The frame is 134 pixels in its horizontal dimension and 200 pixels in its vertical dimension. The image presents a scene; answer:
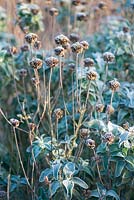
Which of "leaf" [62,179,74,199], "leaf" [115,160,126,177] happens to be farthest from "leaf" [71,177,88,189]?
"leaf" [115,160,126,177]

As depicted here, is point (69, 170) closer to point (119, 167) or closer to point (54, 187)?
point (54, 187)

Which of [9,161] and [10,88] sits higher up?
[10,88]

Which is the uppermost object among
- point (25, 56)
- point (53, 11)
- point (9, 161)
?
point (53, 11)

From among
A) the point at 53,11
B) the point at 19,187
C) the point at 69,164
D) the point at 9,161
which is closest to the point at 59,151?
the point at 69,164

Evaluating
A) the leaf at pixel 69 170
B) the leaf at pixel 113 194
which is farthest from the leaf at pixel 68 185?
the leaf at pixel 113 194

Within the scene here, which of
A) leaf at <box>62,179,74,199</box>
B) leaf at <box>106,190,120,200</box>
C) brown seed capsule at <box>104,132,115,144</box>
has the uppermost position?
brown seed capsule at <box>104,132,115,144</box>

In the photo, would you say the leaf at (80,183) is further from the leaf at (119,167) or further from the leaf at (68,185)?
the leaf at (119,167)

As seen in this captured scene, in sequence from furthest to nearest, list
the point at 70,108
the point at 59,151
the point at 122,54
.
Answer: the point at 122,54 → the point at 70,108 → the point at 59,151

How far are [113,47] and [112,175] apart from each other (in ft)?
3.63

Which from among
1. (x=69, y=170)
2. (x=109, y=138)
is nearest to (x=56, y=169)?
(x=69, y=170)

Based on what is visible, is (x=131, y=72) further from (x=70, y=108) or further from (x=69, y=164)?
(x=69, y=164)

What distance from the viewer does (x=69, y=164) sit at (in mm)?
1963

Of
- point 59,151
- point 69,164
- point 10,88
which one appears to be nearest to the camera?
point 69,164

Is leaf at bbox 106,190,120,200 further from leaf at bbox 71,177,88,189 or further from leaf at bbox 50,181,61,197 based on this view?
leaf at bbox 50,181,61,197
